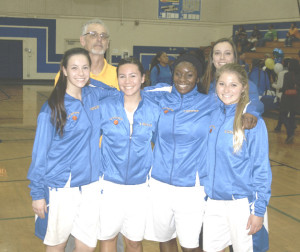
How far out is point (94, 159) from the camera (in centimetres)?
260

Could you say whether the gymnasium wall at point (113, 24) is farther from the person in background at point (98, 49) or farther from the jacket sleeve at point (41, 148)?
the jacket sleeve at point (41, 148)

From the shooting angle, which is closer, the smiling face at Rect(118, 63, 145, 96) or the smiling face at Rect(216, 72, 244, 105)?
the smiling face at Rect(216, 72, 244, 105)

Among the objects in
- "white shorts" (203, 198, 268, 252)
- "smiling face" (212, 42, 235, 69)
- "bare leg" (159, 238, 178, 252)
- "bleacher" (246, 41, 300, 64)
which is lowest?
"bare leg" (159, 238, 178, 252)

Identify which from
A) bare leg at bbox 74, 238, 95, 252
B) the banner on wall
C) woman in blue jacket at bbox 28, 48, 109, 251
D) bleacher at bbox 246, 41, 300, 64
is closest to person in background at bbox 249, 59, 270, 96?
bleacher at bbox 246, 41, 300, 64

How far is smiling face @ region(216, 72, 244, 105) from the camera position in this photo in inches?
98.1

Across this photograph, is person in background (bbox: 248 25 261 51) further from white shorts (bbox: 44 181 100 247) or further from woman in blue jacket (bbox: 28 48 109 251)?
white shorts (bbox: 44 181 100 247)

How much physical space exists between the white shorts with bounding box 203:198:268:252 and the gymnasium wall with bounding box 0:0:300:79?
1728 centimetres

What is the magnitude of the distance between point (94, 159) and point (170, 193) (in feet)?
1.83

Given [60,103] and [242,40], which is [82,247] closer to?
[60,103]

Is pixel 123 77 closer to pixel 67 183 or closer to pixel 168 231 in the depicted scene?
pixel 67 183

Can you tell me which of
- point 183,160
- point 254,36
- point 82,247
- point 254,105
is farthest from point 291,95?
point 254,36

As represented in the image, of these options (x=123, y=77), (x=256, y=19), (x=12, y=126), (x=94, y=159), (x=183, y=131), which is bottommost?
(x=12, y=126)

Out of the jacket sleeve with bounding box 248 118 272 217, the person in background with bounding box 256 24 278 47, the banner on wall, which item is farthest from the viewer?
the banner on wall

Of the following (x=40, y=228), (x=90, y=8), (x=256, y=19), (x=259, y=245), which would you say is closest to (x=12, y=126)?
(x=40, y=228)
